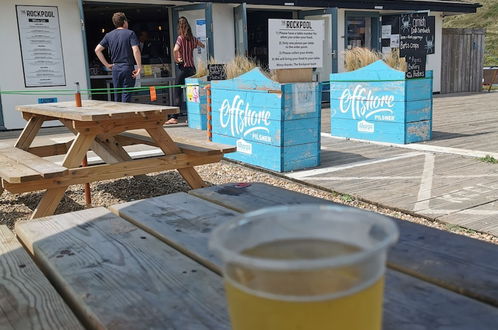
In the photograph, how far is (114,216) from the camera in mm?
1872

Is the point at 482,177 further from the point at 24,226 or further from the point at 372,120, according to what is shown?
the point at 24,226

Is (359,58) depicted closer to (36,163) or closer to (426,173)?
(426,173)

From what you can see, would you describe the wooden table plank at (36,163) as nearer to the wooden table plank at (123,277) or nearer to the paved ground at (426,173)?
the paved ground at (426,173)

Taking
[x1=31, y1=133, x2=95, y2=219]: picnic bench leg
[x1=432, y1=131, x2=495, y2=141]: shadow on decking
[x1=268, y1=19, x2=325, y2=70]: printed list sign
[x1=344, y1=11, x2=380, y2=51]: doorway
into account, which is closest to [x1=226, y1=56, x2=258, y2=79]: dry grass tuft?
[x1=268, y1=19, x2=325, y2=70]: printed list sign

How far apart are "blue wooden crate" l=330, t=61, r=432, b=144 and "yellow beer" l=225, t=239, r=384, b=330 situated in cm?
701

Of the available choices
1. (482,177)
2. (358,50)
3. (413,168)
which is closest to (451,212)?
(482,177)

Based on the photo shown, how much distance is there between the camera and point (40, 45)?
32.8ft

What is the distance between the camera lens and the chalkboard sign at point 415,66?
7336 millimetres

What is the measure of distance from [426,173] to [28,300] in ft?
16.4

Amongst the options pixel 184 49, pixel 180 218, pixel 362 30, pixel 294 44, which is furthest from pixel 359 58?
pixel 362 30

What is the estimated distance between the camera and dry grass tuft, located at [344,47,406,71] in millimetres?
7554

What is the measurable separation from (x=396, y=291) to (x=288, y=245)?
1.56 ft

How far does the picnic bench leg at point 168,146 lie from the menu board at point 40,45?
6.53 metres

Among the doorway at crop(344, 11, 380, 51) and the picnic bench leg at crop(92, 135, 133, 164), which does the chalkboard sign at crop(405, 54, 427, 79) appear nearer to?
the picnic bench leg at crop(92, 135, 133, 164)
